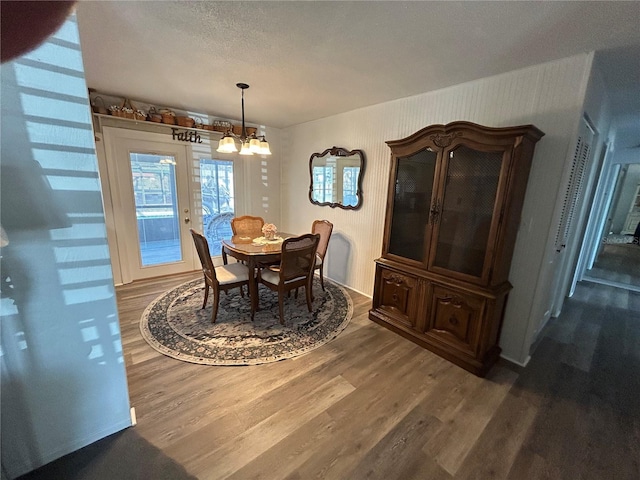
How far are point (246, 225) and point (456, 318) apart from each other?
283cm

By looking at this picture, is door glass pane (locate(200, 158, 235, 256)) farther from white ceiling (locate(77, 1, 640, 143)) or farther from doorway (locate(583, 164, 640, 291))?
doorway (locate(583, 164, 640, 291))

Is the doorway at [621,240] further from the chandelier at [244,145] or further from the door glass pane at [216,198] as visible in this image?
the door glass pane at [216,198]

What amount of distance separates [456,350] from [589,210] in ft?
9.10

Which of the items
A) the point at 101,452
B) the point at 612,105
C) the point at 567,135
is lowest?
the point at 101,452

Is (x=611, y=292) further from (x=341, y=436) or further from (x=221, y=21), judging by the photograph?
(x=221, y=21)

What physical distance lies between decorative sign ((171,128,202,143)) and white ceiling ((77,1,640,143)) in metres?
0.94

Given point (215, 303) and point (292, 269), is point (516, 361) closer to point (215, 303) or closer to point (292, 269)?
point (292, 269)

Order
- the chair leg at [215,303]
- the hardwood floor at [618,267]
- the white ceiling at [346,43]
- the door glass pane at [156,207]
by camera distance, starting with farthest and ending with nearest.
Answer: the hardwood floor at [618,267] < the door glass pane at [156,207] < the chair leg at [215,303] < the white ceiling at [346,43]

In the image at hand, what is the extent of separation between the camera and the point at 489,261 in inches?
77.9

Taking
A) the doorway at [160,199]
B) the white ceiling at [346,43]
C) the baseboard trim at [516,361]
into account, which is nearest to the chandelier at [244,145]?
the white ceiling at [346,43]

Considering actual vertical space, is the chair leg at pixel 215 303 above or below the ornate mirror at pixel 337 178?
below

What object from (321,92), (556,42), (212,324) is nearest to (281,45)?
(321,92)

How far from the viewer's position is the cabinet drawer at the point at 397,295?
2.47 metres

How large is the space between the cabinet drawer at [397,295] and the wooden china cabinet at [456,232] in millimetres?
10
